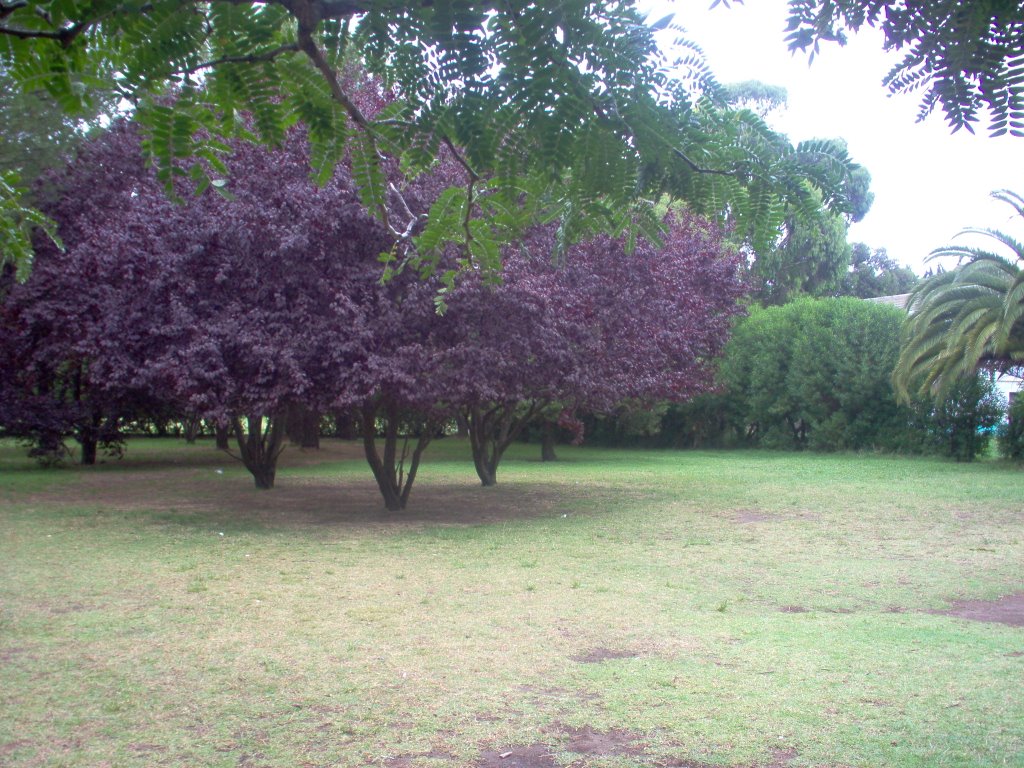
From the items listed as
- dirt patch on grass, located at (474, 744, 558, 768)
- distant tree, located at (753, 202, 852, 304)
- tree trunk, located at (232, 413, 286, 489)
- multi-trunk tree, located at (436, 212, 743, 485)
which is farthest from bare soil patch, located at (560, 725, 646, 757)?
distant tree, located at (753, 202, 852, 304)

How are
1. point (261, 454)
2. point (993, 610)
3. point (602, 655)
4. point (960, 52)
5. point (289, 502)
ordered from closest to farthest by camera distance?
point (960, 52) → point (602, 655) → point (993, 610) → point (289, 502) → point (261, 454)

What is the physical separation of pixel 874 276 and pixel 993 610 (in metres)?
38.4

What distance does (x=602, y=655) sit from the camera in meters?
6.04

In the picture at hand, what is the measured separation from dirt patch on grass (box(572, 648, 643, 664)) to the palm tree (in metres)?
14.8

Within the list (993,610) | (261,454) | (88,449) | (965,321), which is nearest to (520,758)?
(993,610)

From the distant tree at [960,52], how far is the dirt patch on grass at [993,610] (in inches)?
207

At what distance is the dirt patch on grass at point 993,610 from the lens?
716cm

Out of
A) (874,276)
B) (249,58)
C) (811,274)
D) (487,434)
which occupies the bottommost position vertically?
(487,434)

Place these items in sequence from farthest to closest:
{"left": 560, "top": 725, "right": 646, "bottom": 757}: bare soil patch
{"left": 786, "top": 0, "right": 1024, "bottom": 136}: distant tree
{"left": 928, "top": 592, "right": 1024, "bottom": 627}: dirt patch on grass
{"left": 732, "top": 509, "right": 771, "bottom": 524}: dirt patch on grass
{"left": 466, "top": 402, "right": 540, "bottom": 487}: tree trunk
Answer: {"left": 466, "top": 402, "right": 540, "bottom": 487}: tree trunk
{"left": 732, "top": 509, "right": 771, "bottom": 524}: dirt patch on grass
{"left": 928, "top": 592, "right": 1024, "bottom": 627}: dirt patch on grass
{"left": 560, "top": 725, "right": 646, "bottom": 757}: bare soil patch
{"left": 786, "top": 0, "right": 1024, "bottom": 136}: distant tree

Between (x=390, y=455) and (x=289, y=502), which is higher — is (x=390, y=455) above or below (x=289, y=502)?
above

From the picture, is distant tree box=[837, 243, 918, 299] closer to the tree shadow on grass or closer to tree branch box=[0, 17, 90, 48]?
the tree shadow on grass

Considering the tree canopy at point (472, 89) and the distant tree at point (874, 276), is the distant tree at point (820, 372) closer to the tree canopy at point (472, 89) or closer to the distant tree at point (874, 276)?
the distant tree at point (874, 276)

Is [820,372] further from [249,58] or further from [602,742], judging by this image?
[249,58]

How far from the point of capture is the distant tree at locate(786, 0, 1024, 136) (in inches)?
113
